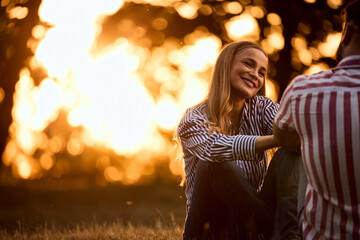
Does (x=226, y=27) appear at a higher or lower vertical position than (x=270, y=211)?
higher

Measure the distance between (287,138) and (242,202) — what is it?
74cm

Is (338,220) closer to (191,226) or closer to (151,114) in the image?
(191,226)

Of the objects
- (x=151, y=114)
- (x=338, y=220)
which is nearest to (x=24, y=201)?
(x=151, y=114)

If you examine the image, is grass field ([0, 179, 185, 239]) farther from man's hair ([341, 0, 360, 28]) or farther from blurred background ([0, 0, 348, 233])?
man's hair ([341, 0, 360, 28])

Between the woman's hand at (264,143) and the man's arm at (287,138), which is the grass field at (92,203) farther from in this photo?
the man's arm at (287,138)

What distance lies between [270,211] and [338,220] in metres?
1.07

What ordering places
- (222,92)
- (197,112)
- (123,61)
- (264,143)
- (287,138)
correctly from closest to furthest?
(287,138), (264,143), (197,112), (222,92), (123,61)

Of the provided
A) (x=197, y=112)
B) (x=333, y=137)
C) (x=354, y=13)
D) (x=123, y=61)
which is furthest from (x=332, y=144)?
(x=123, y=61)

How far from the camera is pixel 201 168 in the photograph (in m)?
2.93

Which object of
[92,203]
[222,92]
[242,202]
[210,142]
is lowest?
[92,203]

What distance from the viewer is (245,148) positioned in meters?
2.70

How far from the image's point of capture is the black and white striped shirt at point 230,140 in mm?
2717

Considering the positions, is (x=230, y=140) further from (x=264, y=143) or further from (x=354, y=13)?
(x=354, y=13)

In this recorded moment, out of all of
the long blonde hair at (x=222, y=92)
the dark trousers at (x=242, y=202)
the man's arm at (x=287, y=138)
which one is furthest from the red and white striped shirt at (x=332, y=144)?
the long blonde hair at (x=222, y=92)
